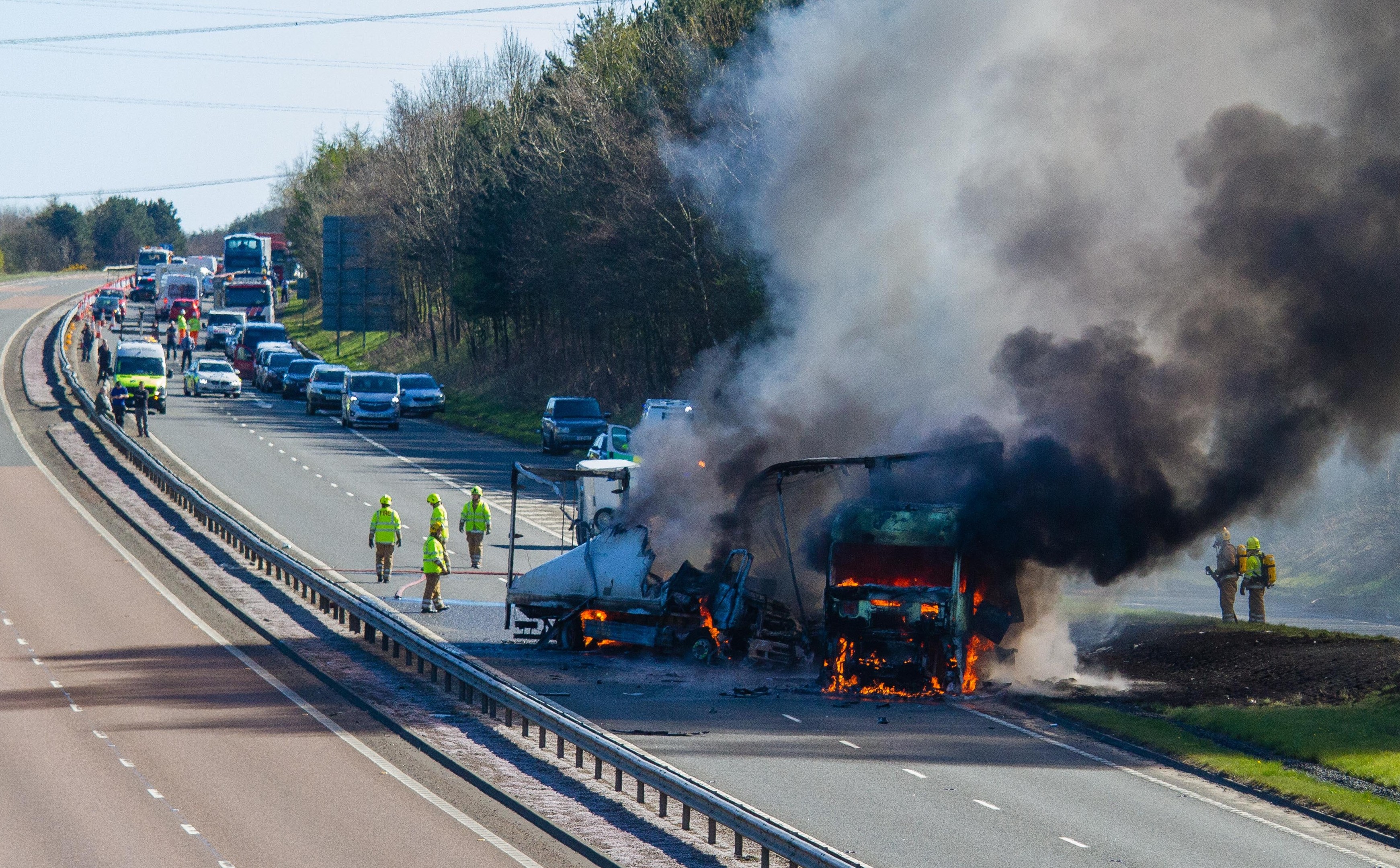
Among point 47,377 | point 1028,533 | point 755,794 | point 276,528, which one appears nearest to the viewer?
point 755,794

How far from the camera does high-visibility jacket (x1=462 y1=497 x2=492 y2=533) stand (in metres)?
28.9

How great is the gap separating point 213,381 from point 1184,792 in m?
49.7

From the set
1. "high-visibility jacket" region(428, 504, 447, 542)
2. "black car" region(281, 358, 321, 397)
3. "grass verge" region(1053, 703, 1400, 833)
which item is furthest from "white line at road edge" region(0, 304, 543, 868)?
"black car" region(281, 358, 321, 397)

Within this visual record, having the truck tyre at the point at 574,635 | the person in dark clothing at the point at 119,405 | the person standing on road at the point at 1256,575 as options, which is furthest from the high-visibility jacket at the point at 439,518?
the person in dark clothing at the point at 119,405

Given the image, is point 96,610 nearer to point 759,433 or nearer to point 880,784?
point 759,433

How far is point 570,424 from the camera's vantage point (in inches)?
1768

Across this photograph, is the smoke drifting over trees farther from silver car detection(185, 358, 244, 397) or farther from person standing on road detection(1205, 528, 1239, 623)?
silver car detection(185, 358, 244, 397)

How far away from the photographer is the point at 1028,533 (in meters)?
20.4

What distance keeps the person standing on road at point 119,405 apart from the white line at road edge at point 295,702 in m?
4.49

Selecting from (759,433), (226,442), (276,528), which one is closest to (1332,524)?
(759,433)

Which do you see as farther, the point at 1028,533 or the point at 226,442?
the point at 226,442

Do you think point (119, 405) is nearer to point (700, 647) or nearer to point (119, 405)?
point (119, 405)

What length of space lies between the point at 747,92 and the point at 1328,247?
2052 centimetres

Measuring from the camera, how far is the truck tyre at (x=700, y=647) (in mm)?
20766
